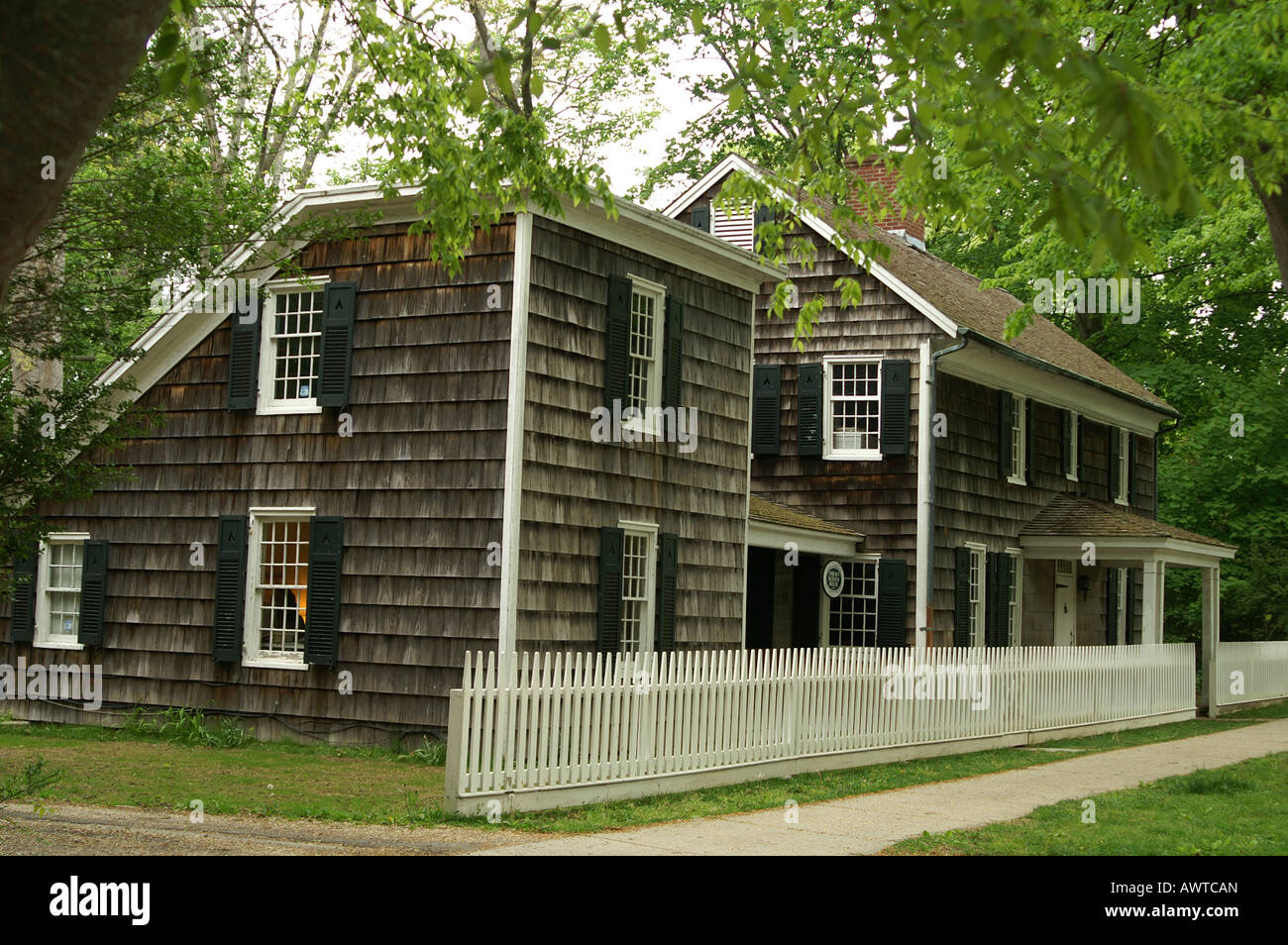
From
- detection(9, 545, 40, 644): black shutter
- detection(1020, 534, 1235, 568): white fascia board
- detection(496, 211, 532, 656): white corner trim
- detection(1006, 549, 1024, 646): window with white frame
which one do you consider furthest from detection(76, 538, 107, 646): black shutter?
detection(1020, 534, 1235, 568): white fascia board

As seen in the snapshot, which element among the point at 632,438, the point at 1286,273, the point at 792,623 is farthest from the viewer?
the point at 792,623

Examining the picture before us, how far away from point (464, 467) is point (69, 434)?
21.7 feet

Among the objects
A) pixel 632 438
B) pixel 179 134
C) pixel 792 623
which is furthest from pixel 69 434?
pixel 792 623

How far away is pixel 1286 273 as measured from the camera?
1366 cm

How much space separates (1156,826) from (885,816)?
213 centimetres

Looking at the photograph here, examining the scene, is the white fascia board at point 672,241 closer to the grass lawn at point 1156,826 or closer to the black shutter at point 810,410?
the black shutter at point 810,410

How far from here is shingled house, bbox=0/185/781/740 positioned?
14.7 m

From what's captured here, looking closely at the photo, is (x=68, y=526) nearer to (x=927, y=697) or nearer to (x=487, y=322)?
(x=487, y=322)

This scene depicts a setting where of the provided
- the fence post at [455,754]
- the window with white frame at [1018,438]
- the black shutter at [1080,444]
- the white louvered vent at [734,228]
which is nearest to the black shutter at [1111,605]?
the black shutter at [1080,444]

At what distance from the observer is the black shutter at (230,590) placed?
52.4 ft

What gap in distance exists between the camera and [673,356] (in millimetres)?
16844

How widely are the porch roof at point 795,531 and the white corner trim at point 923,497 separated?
1051 millimetres

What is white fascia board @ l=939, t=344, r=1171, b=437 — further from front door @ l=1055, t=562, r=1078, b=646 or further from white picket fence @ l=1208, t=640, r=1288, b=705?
white picket fence @ l=1208, t=640, r=1288, b=705

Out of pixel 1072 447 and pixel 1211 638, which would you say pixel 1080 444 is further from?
pixel 1211 638
